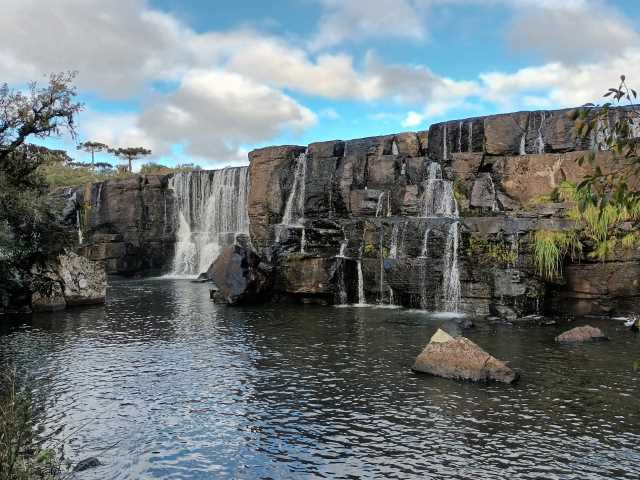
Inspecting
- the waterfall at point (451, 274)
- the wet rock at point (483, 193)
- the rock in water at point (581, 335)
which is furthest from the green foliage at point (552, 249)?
the wet rock at point (483, 193)

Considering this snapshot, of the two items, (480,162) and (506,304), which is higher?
(480,162)

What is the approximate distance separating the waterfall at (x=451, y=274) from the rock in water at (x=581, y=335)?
6.25 metres

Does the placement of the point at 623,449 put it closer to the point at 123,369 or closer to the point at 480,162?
the point at 123,369

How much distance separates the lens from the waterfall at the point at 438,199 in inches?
1169

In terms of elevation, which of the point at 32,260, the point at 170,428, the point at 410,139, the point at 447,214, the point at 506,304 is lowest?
the point at 170,428

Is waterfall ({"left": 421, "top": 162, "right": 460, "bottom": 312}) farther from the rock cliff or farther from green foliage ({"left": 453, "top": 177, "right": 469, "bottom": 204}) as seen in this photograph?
green foliage ({"left": 453, "top": 177, "right": 469, "bottom": 204})

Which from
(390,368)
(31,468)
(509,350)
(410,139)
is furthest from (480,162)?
(31,468)

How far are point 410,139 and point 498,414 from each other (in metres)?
24.1

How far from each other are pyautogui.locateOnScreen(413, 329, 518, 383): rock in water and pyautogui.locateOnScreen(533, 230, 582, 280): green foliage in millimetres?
9541

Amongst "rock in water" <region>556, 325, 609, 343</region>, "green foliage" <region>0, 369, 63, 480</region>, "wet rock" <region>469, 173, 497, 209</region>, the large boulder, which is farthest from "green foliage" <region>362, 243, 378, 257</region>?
"green foliage" <region>0, 369, 63, 480</region>

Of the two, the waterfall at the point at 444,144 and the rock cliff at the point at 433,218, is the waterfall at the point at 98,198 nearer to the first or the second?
the rock cliff at the point at 433,218

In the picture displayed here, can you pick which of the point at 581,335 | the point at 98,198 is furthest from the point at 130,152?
the point at 581,335

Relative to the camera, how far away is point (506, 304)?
2317 cm

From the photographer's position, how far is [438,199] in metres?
30.0
